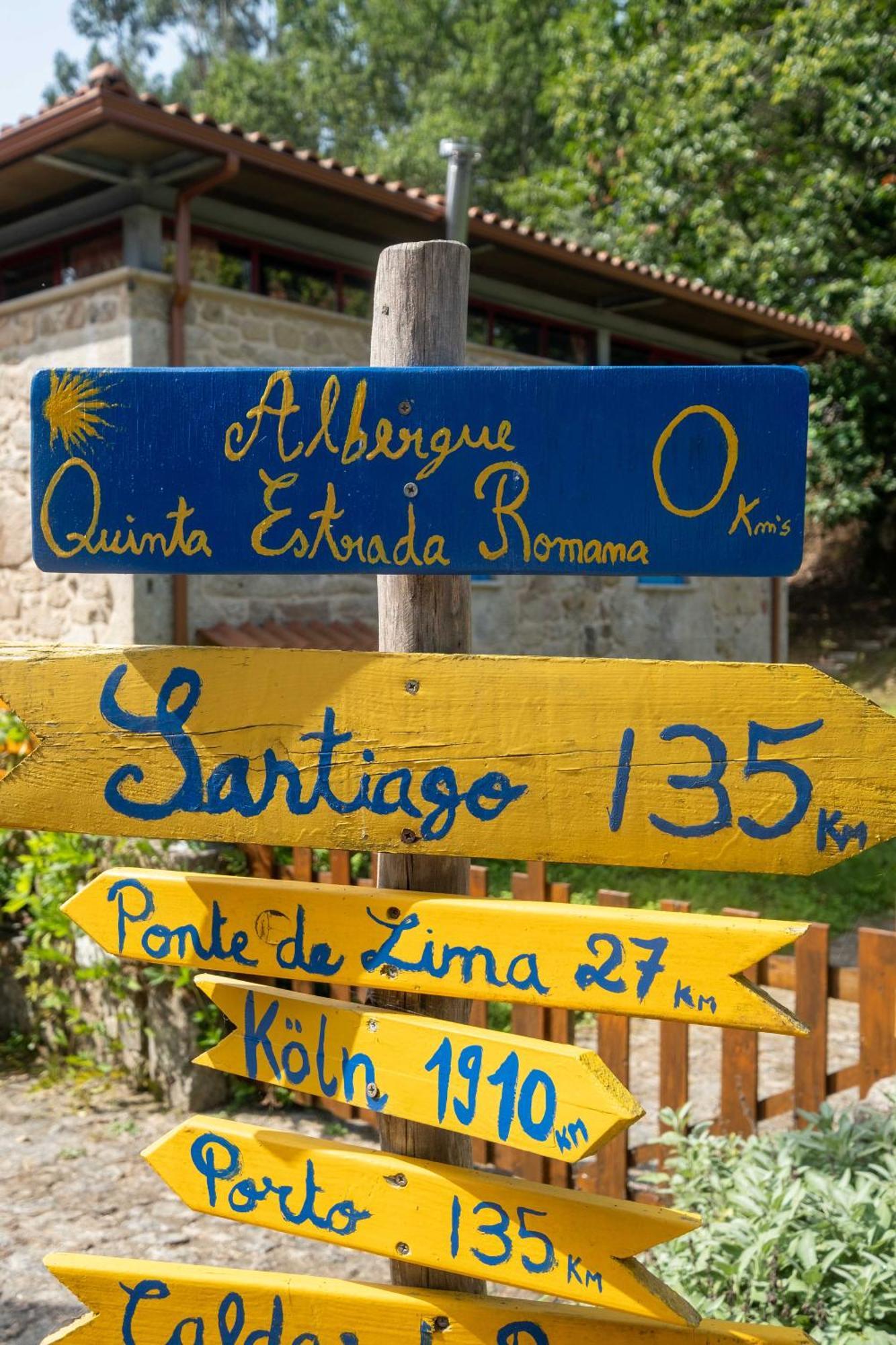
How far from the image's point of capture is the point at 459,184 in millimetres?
7320

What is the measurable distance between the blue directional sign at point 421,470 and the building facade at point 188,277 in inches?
215

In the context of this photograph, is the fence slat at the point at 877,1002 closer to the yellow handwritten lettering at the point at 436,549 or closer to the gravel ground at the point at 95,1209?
the gravel ground at the point at 95,1209

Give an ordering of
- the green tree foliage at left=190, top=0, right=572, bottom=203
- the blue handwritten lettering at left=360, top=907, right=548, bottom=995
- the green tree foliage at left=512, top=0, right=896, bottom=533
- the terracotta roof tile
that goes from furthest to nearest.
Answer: the green tree foliage at left=190, top=0, right=572, bottom=203, the green tree foliage at left=512, top=0, right=896, bottom=533, the terracotta roof tile, the blue handwritten lettering at left=360, top=907, right=548, bottom=995

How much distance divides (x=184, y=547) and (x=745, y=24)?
16914 mm

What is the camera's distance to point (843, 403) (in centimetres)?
1588

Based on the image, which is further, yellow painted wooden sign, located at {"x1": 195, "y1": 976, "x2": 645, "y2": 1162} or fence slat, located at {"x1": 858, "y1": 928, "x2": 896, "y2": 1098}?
fence slat, located at {"x1": 858, "y1": 928, "x2": 896, "y2": 1098}

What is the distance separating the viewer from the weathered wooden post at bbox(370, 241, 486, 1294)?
1.81m

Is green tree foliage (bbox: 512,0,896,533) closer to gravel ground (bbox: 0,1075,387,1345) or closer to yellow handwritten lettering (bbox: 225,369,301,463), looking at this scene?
gravel ground (bbox: 0,1075,387,1345)

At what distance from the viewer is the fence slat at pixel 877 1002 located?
10.8ft

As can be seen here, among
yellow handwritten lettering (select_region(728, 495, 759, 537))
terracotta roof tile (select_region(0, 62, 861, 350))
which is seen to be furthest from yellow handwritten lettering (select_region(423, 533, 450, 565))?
terracotta roof tile (select_region(0, 62, 861, 350))

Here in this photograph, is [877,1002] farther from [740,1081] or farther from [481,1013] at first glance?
[481,1013]

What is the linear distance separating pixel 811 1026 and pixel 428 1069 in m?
2.18

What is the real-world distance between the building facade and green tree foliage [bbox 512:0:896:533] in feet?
17.7

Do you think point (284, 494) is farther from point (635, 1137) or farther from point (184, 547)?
point (635, 1137)
